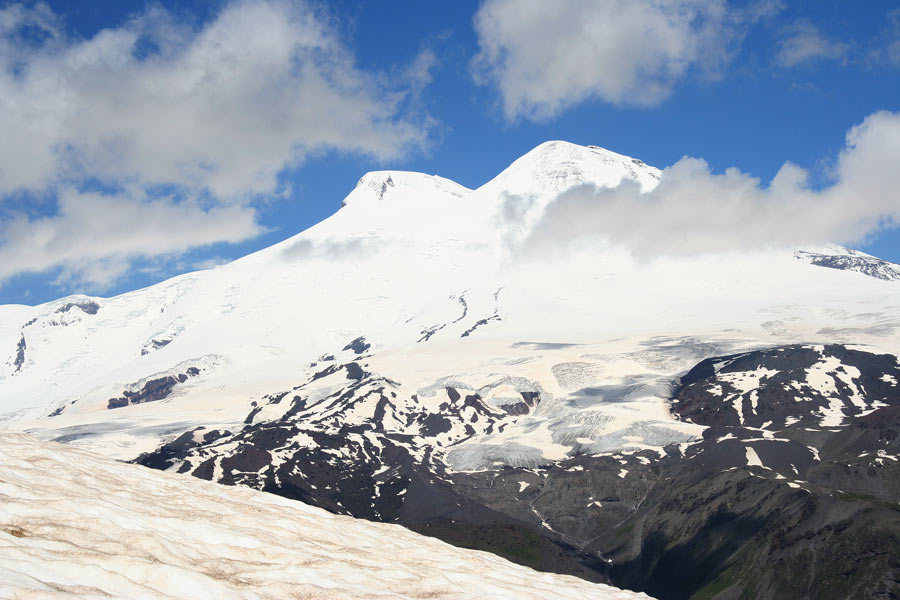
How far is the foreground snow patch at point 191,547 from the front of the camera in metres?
18.4

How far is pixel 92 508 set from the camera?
22906 millimetres

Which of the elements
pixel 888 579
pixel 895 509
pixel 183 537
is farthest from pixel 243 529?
pixel 895 509

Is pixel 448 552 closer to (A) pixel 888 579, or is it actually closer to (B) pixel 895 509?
(A) pixel 888 579

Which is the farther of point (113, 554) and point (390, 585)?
point (390, 585)

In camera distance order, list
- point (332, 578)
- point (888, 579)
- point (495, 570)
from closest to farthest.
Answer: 1. point (332, 578)
2. point (495, 570)
3. point (888, 579)

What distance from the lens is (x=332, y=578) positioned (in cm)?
2262

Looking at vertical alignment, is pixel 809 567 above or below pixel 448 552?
below

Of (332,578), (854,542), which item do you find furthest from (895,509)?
(332,578)

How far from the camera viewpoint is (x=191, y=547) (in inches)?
889

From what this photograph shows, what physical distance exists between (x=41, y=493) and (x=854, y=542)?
207 m

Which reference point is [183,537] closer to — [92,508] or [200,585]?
[92,508]

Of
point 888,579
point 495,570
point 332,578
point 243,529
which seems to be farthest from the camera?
point 888,579

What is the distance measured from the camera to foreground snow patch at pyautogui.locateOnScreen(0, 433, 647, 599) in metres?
18.4

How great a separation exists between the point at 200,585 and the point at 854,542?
680 ft
